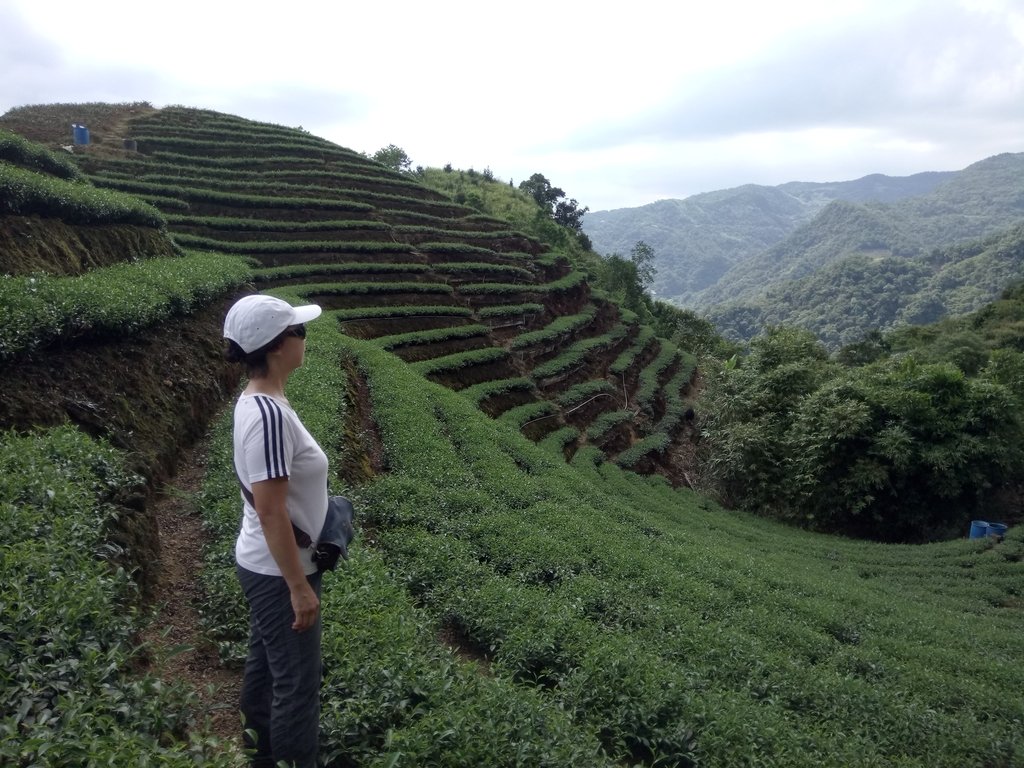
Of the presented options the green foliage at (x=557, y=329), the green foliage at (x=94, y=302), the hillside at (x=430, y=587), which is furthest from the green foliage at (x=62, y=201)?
the green foliage at (x=557, y=329)

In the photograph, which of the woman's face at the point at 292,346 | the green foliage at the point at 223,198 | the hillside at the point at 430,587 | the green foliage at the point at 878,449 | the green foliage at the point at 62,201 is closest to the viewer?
the woman's face at the point at 292,346

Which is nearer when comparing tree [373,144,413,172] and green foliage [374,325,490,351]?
green foliage [374,325,490,351]

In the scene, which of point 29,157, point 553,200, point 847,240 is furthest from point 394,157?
point 847,240

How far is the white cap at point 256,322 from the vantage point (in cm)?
304

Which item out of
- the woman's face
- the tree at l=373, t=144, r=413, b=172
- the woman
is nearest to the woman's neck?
the woman

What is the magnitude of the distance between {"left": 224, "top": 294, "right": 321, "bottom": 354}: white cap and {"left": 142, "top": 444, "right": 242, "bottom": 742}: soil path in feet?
5.13

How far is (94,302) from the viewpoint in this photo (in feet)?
24.0

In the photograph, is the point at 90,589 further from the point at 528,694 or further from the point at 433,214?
the point at 433,214

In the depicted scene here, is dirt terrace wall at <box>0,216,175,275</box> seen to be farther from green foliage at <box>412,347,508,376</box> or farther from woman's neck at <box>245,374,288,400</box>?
woman's neck at <box>245,374,288,400</box>

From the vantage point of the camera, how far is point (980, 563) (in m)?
15.0

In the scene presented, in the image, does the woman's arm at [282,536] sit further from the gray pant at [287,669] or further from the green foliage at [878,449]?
the green foliage at [878,449]

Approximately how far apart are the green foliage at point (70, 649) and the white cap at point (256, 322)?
1.58 m

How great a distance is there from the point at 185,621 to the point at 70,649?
188 cm

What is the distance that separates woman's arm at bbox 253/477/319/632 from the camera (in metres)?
2.81
